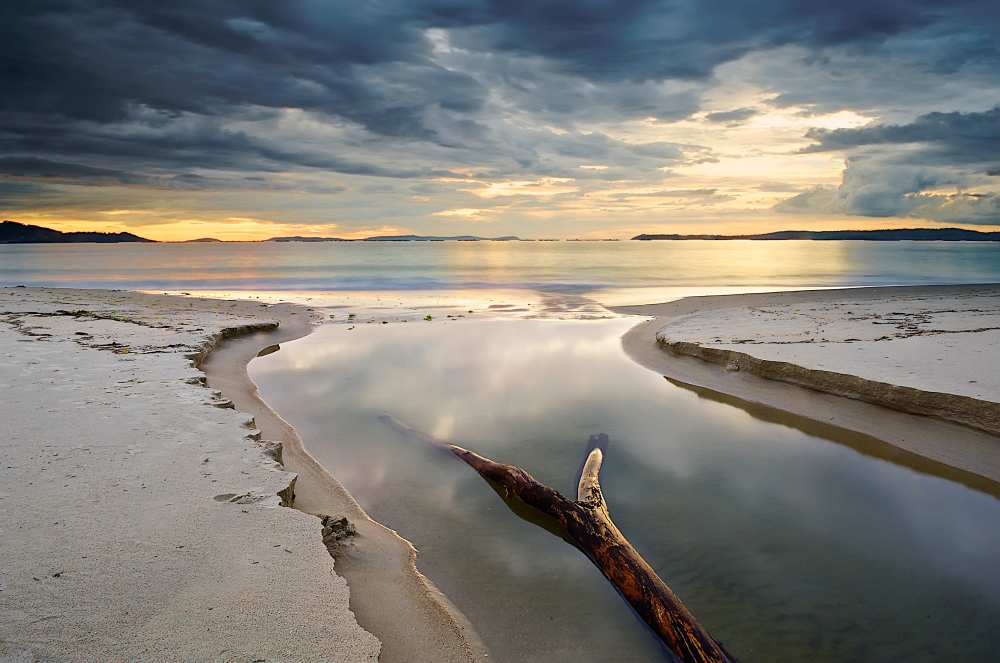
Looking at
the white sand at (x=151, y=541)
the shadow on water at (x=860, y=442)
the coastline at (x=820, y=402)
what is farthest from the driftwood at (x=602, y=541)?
the coastline at (x=820, y=402)

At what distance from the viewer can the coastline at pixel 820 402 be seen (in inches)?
288

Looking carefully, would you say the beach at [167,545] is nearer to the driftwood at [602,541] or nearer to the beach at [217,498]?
the beach at [217,498]

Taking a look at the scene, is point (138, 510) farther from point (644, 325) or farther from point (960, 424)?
point (644, 325)

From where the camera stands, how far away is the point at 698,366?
488 inches

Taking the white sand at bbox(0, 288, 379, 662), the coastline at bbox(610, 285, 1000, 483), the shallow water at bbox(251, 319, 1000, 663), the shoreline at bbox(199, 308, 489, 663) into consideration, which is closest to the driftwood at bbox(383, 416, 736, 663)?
the shallow water at bbox(251, 319, 1000, 663)

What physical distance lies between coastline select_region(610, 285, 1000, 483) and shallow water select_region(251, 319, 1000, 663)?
399 millimetres

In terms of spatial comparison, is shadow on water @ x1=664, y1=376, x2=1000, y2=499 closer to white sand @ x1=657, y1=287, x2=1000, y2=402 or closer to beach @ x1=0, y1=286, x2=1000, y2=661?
beach @ x1=0, y1=286, x2=1000, y2=661

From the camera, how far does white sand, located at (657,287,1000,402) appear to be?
28.9ft

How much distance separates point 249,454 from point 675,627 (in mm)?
4151

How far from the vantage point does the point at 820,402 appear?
9.41 metres

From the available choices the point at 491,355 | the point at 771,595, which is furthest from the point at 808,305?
the point at 771,595

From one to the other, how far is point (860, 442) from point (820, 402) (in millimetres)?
1413

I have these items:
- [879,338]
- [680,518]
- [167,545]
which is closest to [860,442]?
[680,518]

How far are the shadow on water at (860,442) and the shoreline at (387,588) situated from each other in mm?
6260
